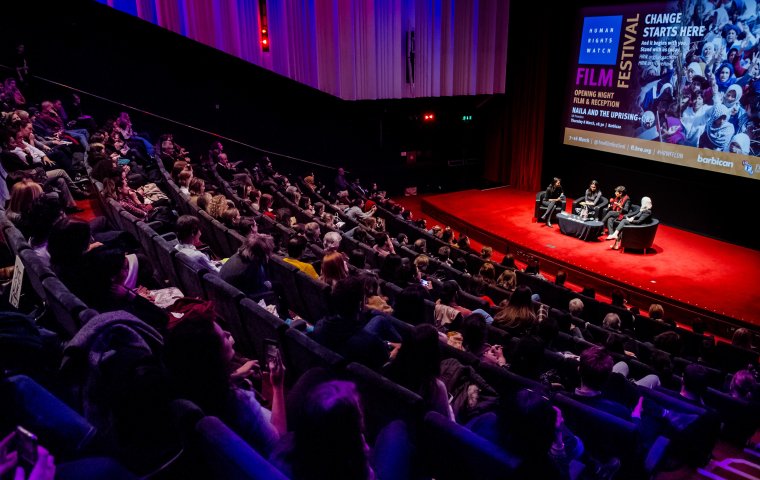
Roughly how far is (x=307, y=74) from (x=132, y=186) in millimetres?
4810

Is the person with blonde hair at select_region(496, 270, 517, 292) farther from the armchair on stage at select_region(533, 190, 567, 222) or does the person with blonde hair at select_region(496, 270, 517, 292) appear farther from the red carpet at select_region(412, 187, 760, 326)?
the armchair on stage at select_region(533, 190, 567, 222)

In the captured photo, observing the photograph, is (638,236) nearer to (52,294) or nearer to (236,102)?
(236,102)

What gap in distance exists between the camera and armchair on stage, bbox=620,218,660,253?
8.07m

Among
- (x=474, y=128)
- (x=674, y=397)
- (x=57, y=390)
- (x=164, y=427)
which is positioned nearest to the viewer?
(x=164, y=427)

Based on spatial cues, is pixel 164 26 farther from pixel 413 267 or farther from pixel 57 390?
pixel 57 390

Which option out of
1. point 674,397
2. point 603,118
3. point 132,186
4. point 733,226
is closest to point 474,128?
point 603,118

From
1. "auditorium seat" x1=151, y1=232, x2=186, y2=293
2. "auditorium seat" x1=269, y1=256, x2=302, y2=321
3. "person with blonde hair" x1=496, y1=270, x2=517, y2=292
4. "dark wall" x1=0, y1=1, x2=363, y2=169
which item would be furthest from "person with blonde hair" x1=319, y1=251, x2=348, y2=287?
"dark wall" x1=0, y1=1, x2=363, y2=169

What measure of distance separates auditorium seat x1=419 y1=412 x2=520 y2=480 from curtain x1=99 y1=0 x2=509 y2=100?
849 cm

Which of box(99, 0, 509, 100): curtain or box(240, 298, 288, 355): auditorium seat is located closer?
box(240, 298, 288, 355): auditorium seat

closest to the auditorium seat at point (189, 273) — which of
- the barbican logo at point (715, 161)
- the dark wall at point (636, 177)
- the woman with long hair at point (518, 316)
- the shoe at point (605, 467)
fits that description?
the woman with long hair at point (518, 316)

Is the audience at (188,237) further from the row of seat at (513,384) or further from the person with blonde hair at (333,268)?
the row of seat at (513,384)

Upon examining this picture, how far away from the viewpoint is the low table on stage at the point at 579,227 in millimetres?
8602

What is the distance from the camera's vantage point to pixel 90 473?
142cm

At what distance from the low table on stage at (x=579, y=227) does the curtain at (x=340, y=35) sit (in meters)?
3.82
